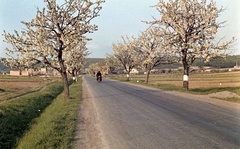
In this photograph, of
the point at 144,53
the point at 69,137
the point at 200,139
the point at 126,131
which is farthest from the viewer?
the point at 144,53

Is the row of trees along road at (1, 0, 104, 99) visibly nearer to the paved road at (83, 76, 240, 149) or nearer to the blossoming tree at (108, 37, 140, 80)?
the paved road at (83, 76, 240, 149)

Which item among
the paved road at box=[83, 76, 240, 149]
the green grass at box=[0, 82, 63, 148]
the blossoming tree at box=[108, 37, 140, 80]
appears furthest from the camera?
the blossoming tree at box=[108, 37, 140, 80]

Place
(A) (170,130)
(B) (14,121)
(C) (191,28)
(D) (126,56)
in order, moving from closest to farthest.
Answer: (A) (170,130) < (B) (14,121) < (C) (191,28) < (D) (126,56)

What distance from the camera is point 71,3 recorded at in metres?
20.0

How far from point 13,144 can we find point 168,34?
21484mm

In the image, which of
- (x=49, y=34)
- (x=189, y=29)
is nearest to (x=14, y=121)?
(x=49, y=34)

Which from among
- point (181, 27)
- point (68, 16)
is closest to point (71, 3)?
point (68, 16)

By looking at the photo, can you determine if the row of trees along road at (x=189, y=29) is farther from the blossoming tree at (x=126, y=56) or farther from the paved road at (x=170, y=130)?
the blossoming tree at (x=126, y=56)

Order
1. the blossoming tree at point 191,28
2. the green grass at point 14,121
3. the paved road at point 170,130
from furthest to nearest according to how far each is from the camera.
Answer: the blossoming tree at point 191,28
the green grass at point 14,121
the paved road at point 170,130

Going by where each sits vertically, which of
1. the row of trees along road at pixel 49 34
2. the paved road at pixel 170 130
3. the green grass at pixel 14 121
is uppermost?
the row of trees along road at pixel 49 34

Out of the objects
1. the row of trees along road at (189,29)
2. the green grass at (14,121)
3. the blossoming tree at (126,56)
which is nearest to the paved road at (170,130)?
the green grass at (14,121)

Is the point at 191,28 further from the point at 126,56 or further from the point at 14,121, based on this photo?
the point at 126,56

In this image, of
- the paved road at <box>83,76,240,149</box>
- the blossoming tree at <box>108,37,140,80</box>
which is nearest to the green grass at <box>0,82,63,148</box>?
the paved road at <box>83,76,240,149</box>

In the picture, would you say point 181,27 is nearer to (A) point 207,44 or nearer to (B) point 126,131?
(A) point 207,44
